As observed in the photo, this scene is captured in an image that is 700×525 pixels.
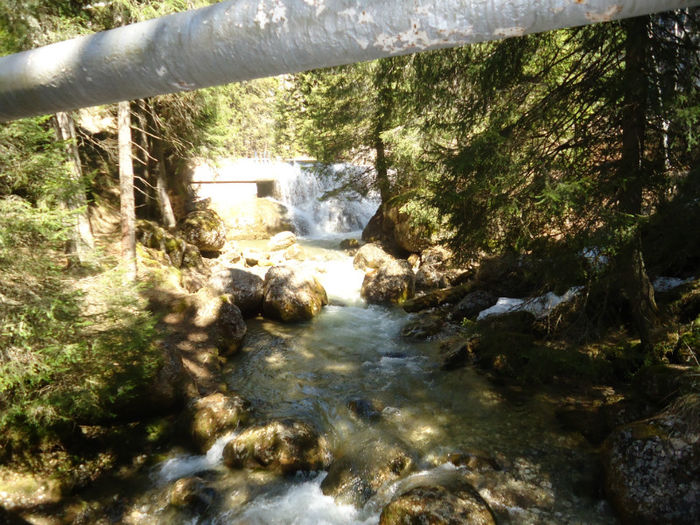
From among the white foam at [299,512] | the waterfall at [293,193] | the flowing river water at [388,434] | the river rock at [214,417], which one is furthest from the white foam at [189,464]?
the waterfall at [293,193]

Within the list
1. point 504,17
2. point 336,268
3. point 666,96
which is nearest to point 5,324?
point 504,17

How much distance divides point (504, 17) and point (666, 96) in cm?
476

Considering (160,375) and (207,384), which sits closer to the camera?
(160,375)

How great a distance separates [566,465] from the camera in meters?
5.51

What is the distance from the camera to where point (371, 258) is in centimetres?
1568

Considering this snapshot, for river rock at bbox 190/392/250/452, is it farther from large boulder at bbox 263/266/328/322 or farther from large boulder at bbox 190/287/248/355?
large boulder at bbox 263/266/328/322

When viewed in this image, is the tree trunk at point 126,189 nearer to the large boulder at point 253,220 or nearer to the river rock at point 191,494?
the river rock at point 191,494

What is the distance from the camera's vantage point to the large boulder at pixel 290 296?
1162 cm

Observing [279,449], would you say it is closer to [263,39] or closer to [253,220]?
[263,39]

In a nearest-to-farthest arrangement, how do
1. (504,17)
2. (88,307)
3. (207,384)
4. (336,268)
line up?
(504,17), (88,307), (207,384), (336,268)

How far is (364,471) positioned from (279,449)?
128 centimetres

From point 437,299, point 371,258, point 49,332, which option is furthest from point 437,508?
point 371,258

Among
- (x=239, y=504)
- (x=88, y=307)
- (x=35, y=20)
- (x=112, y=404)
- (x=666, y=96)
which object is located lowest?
(x=239, y=504)

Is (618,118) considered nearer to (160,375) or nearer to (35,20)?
(160,375)
